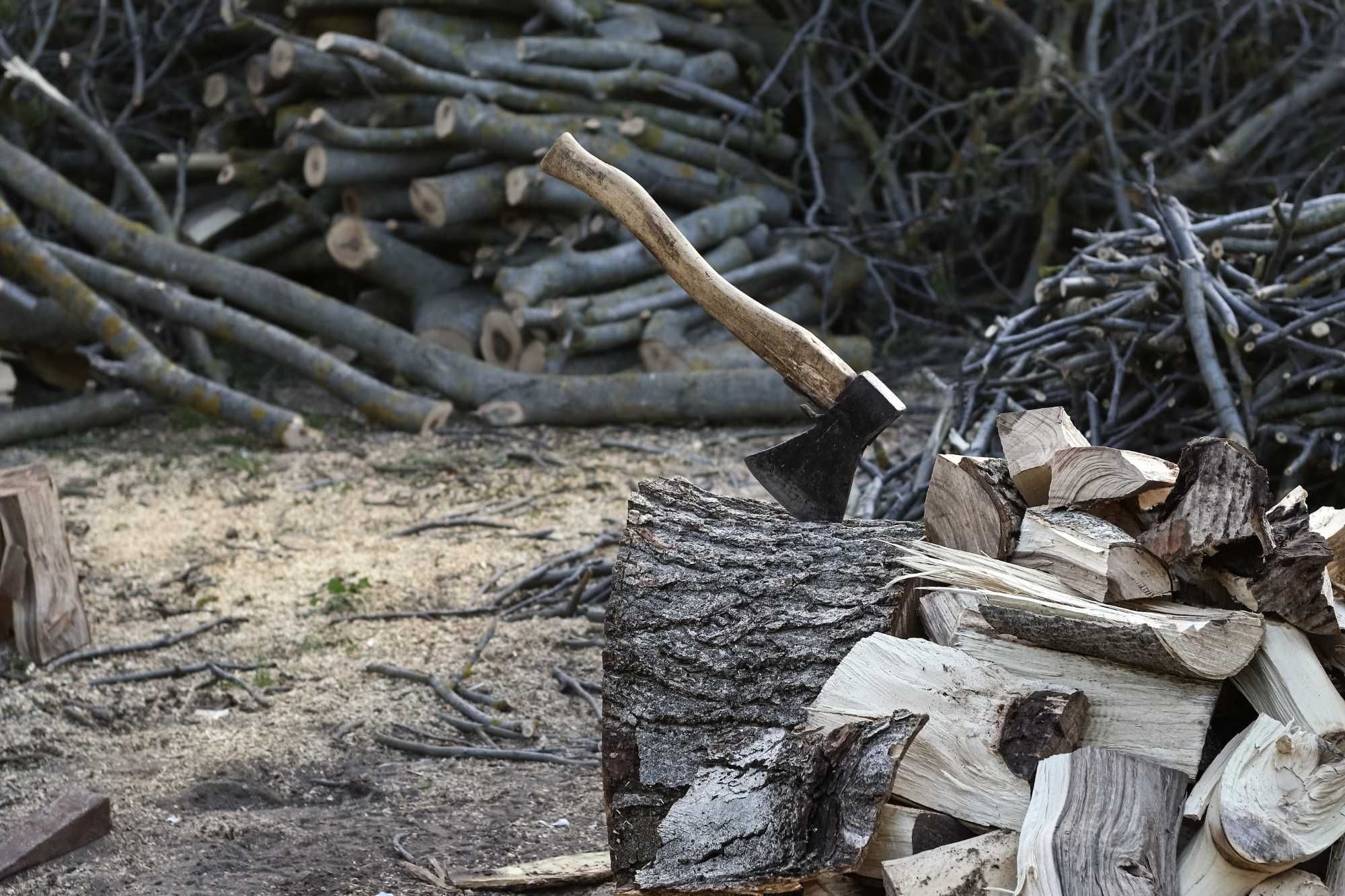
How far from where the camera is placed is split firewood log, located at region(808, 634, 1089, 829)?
1.78 metres

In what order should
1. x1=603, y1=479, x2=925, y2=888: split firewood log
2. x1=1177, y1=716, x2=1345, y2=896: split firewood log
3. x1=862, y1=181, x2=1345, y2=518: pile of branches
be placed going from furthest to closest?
x1=862, y1=181, x2=1345, y2=518: pile of branches, x1=603, y1=479, x2=925, y2=888: split firewood log, x1=1177, y1=716, x2=1345, y2=896: split firewood log

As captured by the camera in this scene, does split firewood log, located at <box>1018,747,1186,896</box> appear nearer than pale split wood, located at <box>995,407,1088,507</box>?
Yes

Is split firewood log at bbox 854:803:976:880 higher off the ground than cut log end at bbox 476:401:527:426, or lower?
higher

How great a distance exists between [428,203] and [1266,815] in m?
5.32

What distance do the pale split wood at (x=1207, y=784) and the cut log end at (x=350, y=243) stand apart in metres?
5.39

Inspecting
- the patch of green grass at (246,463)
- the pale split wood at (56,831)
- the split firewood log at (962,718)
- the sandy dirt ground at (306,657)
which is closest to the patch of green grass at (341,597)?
the sandy dirt ground at (306,657)

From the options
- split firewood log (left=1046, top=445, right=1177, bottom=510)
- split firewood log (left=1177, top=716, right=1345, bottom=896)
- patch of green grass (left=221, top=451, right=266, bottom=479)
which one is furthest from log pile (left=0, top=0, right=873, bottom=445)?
split firewood log (left=1177, top=716, right=1345, bottom=896)

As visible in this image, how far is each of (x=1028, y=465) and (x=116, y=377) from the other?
4820mm

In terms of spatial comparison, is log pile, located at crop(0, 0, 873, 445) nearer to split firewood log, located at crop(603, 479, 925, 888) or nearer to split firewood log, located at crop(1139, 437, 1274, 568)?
split firewood log, located at crop(603, 479, 925, 888)

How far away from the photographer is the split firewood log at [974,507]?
2113 mm

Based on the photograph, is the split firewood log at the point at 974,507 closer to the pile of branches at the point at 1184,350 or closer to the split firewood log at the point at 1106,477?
the split firewood log at the point at 1106,477

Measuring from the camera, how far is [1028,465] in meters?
2.16

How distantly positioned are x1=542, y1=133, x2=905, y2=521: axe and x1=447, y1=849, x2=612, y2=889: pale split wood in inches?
31.0

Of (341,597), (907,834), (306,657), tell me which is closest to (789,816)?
(907,834)
